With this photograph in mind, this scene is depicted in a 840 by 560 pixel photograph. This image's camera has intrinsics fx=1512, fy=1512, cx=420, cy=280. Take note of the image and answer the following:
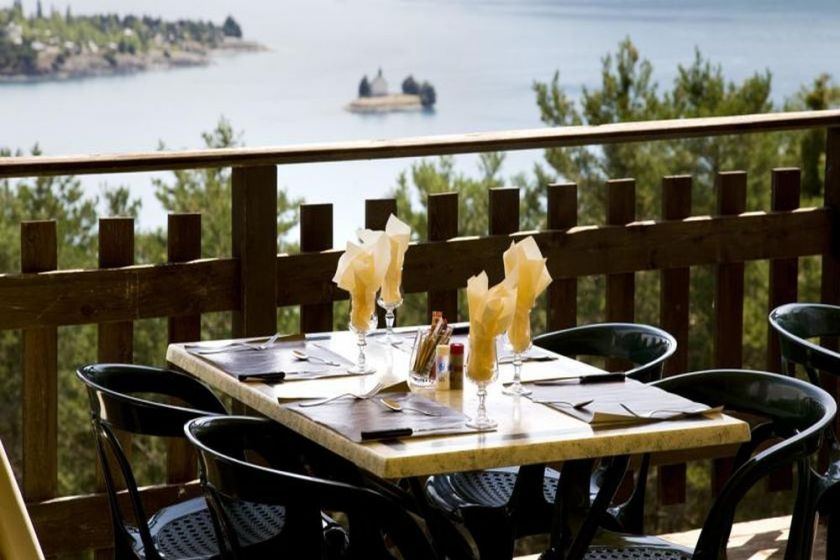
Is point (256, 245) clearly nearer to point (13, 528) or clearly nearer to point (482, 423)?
point (482, 423)

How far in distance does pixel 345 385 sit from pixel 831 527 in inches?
51.0

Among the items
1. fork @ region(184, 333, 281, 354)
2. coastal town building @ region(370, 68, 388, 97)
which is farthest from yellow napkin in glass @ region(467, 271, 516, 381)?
coastal town building @ region(370, 68, 388, 97)

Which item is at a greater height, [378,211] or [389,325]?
[378,211]

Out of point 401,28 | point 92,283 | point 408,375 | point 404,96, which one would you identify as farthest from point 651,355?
point 401,28

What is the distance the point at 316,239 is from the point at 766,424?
1518 millimetres

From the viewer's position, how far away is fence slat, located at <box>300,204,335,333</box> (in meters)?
4.22

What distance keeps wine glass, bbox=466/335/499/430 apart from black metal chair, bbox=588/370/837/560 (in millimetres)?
358

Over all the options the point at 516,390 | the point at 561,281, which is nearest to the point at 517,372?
the point at 516,390

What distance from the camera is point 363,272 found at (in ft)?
10.8

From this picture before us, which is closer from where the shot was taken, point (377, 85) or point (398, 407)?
point (398, 407)

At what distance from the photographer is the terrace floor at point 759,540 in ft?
14.4

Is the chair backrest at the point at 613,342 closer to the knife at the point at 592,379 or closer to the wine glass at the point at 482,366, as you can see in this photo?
the knife at the point at 592,379

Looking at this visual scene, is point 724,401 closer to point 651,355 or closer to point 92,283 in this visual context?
point 651,355

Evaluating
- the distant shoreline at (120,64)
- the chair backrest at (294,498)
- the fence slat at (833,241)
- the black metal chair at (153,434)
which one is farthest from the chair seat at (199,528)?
the distant shoreline at (120,64)
